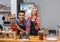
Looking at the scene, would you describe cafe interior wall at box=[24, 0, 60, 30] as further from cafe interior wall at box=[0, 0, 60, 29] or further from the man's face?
the man's face

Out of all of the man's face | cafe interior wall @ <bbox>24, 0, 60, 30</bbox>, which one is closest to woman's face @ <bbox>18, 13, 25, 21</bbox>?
the man's face

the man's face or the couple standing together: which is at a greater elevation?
Answer: the man's face

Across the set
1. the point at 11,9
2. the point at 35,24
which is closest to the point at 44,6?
the point at 11,9

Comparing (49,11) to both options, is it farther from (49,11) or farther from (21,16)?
(21,16)

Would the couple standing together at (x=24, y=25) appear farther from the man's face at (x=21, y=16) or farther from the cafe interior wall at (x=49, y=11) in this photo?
the cafe interior wall at (x=49, y=11)

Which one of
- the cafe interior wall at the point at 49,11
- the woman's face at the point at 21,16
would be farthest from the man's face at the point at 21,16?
the cafe interior wall at the point at 49,11

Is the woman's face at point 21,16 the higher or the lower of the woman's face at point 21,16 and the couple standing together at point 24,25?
the higher

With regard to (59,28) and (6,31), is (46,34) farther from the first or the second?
(6,31)

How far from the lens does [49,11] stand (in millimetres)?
4691

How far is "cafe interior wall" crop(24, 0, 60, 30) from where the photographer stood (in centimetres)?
466

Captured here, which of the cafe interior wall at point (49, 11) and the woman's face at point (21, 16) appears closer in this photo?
the woman's face at point (21, 16)

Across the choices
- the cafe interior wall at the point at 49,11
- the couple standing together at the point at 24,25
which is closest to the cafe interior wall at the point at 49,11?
the cafe interior wall at the point at 49,11

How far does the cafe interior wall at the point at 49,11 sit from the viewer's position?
4.66m

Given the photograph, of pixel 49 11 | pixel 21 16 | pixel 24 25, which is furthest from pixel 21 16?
pixel 49 11
